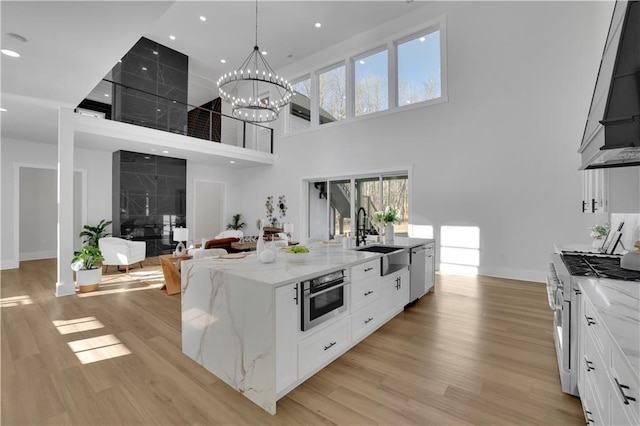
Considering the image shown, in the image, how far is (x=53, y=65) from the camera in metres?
3.47

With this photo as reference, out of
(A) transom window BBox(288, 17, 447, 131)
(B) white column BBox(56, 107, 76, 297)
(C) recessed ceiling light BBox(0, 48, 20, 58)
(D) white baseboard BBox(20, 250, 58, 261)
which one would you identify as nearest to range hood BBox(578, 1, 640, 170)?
(C) recessed ceiling light BBox(0, 48, 20, 58)

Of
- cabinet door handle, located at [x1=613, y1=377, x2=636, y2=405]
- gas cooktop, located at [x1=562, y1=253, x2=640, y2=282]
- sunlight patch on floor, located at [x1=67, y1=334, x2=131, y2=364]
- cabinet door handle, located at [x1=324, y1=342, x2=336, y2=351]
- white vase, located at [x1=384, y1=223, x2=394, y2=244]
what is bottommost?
sunlight patch on floor, located at [x1=67, y1=334, x2=131, y2=364]

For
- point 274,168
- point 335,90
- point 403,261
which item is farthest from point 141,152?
point 403,261

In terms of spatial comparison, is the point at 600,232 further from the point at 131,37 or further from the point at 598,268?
the point at 131,37

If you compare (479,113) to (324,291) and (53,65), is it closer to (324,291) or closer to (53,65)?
(324,291)

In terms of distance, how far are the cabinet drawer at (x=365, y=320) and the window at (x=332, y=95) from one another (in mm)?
6402

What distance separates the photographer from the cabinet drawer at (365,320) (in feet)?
8.82

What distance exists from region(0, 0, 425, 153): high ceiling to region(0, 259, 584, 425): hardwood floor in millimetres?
3119

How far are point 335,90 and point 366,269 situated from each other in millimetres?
6994

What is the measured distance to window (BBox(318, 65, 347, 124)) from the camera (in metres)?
8.30

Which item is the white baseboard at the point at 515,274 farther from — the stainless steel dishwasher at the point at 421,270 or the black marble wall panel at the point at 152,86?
the black marble wall panel at the point at 152,86

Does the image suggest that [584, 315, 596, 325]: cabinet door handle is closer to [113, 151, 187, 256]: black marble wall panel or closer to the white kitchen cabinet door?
the white kitchen cabinet door

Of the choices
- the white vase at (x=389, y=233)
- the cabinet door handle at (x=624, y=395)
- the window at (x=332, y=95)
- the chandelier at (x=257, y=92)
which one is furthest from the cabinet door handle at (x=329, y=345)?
the window at (x=332, y=95)

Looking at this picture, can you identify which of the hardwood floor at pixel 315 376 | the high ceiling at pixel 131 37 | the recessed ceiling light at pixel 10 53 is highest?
the high ceiling at pixel 131 37
